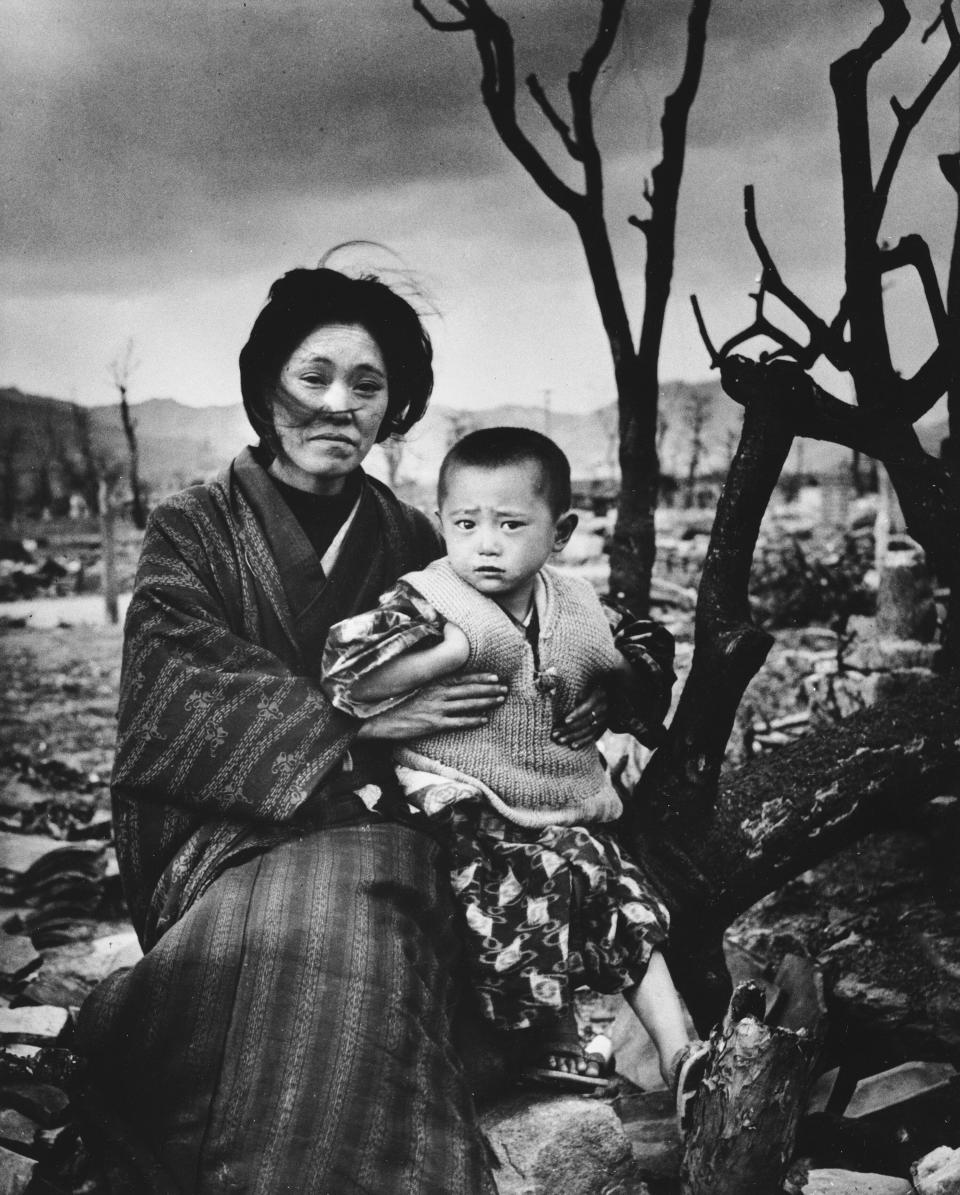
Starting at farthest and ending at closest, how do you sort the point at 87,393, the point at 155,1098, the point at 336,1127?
the point at 87,393 < the point at 155,1098 < the point at 336,1127

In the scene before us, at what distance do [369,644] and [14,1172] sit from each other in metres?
1.24

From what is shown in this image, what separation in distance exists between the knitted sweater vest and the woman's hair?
530mm

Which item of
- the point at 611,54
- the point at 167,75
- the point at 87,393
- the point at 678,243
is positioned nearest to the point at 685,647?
the point at 678,243

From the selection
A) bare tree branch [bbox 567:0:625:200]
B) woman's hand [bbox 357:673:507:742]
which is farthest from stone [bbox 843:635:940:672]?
woman's hand [bbox 357:673:507:742]

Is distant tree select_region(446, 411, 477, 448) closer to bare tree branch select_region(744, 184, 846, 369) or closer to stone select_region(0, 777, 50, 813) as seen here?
bare tree branch select_region(744, 184, 846, 369)

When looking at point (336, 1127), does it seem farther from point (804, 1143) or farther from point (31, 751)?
point (31, 751)

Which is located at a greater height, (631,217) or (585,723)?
(631,217)

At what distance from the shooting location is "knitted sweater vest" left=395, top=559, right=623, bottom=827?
7.65 feet

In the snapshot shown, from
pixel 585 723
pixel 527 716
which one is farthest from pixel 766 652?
pixel 527 716

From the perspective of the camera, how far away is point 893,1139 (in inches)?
97.2

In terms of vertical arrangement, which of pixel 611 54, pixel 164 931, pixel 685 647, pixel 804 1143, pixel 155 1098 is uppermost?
pixel 611 54

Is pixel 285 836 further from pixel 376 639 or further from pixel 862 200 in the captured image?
pixel 862 200

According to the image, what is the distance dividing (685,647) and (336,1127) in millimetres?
3755

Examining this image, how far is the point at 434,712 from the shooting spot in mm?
2309
